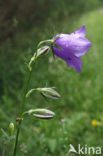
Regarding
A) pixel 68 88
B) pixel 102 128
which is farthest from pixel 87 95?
pixel 102 128

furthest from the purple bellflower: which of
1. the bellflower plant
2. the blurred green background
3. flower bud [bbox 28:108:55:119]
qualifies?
the blurred green background

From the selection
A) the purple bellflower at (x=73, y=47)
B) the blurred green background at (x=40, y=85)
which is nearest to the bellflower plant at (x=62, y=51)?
the purple bellflower at (x=73, y=47)

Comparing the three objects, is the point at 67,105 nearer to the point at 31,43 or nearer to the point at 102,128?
the point at 102,128

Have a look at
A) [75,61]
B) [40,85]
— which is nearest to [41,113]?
[75,61]

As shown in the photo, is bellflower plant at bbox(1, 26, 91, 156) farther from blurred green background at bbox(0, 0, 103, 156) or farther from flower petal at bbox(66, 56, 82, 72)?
blurred green background at bbox(0, 0, 103, 156)

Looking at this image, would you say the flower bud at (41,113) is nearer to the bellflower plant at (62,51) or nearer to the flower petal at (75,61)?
the bellflower plant at (62,51)
